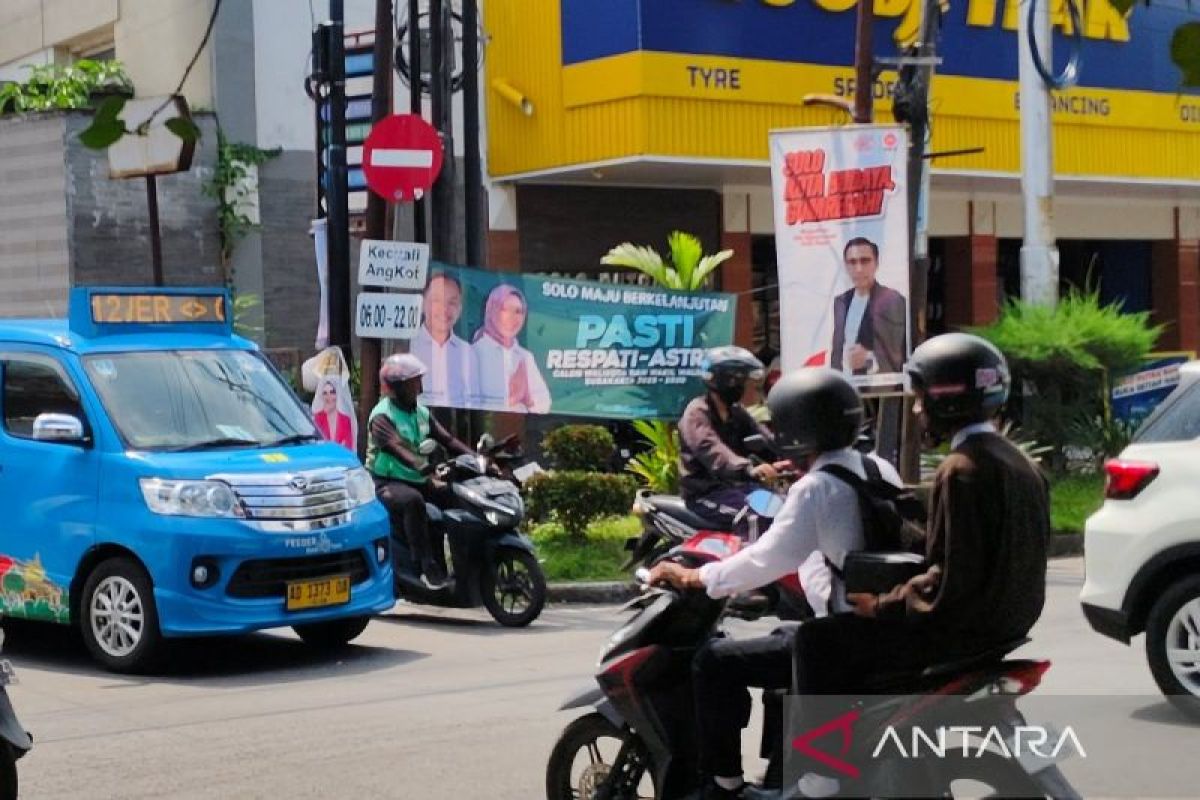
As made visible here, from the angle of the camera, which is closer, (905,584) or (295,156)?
(905,584)

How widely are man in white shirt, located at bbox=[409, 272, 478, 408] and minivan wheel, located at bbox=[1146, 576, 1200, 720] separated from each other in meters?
8.20

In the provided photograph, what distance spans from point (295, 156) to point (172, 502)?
431 inches

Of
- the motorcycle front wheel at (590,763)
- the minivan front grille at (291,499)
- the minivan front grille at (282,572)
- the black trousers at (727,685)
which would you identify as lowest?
the motorcycle front wheel at (590,763)

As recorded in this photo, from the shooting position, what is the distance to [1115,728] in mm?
8125

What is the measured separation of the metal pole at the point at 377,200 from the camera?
14.4 meters

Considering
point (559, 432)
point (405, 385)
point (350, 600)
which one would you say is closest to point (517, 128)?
point (559, 432)

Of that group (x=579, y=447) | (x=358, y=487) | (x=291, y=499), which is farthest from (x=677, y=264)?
(x=291, y=499)

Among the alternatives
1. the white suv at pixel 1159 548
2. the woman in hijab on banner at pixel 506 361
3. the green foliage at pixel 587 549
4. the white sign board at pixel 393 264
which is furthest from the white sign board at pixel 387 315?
the white suv at pixel 1159 548

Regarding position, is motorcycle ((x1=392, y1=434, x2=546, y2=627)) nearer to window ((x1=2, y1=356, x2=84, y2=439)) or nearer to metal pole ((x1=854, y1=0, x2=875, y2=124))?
window ((x1=2, y1=356, x2=84, y2=439))

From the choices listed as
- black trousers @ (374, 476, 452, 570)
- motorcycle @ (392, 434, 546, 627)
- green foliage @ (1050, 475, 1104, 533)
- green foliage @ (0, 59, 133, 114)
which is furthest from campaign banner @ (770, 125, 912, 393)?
green foliage @ (0, 59, 133, 114)

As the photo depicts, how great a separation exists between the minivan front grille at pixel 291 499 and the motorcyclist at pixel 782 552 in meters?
5.01

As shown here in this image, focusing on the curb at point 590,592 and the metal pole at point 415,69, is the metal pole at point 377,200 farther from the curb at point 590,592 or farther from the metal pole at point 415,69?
the curb at point 590,592

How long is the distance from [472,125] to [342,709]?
8.36 m

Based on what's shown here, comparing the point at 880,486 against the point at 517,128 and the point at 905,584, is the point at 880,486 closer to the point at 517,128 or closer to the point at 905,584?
Result: the point at 905,584
